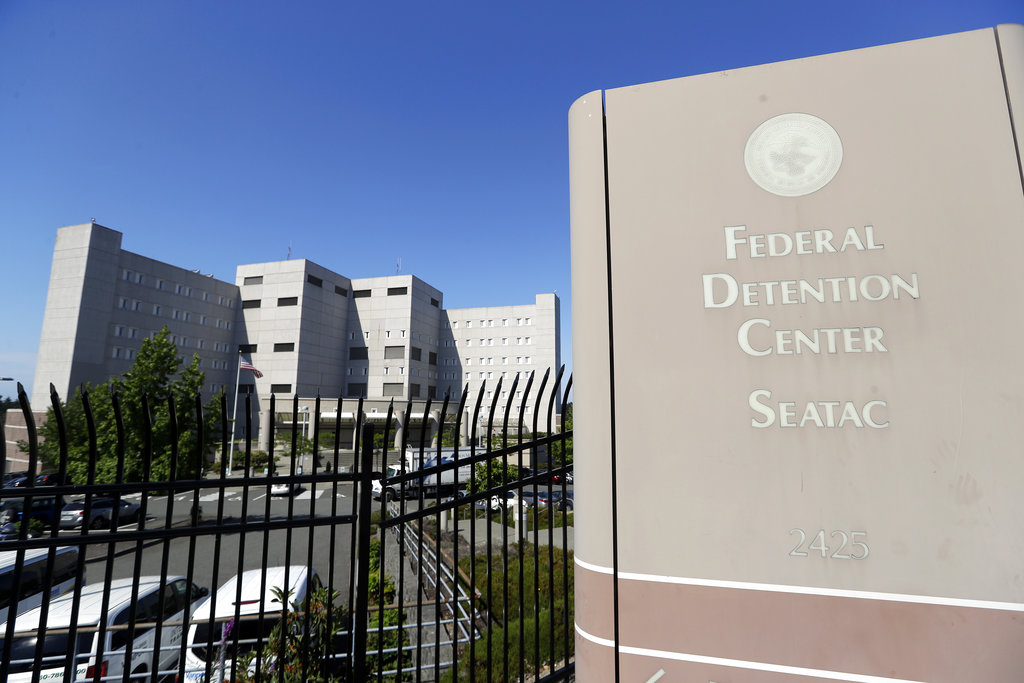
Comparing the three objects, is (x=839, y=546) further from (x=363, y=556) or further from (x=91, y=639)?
(x=91, y=639)

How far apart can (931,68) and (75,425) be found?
87.6 feet

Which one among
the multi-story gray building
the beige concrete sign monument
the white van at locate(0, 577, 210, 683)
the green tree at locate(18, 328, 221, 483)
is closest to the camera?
the beige concrete sign monument

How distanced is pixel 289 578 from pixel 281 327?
48186 millimetres

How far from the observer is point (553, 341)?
56.1m

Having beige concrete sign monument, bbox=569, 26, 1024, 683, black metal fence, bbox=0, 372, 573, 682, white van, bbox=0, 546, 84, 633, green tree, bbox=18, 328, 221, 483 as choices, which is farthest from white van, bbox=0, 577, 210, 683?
green tree, bbox=18, 328, 221, 483

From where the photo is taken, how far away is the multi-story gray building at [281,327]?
3666 centimetres

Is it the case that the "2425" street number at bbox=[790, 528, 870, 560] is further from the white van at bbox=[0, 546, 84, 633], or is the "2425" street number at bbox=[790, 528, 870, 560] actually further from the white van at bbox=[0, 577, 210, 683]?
the white van at bbox=[0, 546, 84, 633]

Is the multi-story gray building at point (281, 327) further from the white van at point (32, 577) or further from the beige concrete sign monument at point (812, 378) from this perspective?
the beige concrete sign monument at point (812, 378)

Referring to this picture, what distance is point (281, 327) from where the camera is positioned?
155 feet

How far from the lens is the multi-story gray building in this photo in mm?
36656

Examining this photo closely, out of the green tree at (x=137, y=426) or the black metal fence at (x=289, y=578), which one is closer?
the black metal fence at (x=289, y=578)

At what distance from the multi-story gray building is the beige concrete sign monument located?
35.8 metres

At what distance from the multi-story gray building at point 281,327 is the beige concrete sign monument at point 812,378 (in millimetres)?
35817

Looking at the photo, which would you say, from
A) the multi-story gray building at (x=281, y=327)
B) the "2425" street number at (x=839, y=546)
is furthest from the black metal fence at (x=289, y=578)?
the multi-story gray building at (x=281, y=327)
